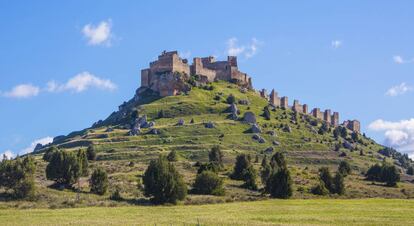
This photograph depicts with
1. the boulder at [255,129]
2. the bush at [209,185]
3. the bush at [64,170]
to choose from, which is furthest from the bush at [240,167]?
the boulder at [255,129]

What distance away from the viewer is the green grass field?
46.2 metres

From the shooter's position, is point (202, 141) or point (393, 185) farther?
point (202, 141)

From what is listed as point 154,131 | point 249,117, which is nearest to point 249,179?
point 154,131

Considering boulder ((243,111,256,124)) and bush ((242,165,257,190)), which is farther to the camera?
boulder ((243,111,256,124))

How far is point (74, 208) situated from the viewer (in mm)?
59875

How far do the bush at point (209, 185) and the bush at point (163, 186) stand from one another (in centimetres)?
781

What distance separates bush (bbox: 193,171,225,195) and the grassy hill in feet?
5.97

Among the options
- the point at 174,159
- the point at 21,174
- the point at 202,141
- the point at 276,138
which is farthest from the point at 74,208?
the point at 276,138

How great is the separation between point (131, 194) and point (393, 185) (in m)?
56.9

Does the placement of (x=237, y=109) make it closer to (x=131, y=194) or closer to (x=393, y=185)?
(x=393, y=185)

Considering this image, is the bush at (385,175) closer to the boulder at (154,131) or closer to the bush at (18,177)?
the boulder at (154,131)

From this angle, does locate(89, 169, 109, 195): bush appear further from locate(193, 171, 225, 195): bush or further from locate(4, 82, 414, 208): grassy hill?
locate(193, 171, 225, 195): bush

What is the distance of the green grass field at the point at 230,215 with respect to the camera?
46.2 meters

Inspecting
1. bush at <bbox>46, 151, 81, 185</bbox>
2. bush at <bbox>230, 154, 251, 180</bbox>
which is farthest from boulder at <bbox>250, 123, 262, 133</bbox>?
bush at <bbox>46, 151, 81, 185</bbox>
